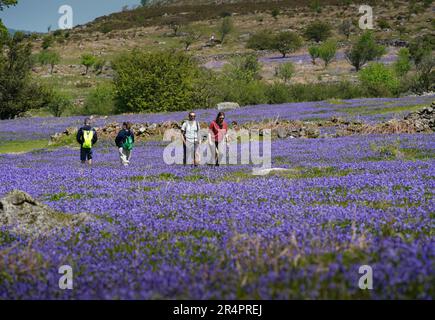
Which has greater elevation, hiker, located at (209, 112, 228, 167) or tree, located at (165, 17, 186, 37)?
tree, located at (165, 17, 186, 37)

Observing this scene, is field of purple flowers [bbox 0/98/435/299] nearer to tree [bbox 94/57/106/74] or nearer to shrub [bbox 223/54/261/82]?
shrub [bbox 223/54/261/82]

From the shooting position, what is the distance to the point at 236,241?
563 cm

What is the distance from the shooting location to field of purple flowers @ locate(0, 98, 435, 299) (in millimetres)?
4168

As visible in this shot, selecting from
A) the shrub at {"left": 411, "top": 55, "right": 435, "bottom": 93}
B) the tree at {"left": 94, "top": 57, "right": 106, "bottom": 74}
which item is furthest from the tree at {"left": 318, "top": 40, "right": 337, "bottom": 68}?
the tree at {"left": 94, "top": 57, "right": 106, "bottom": 74}

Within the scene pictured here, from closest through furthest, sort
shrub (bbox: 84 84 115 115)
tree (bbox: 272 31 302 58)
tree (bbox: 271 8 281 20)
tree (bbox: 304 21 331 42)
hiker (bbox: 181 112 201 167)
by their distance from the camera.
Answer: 1. hiker (bbox: 181 112 201 167)
2. shrub (bbox: 84 84 115 115)
3. tree (bbox: 272 31 302 58)
4. tree (bbox: 304 21 331 42)
5. tree (bbox: 271 8 281 20)

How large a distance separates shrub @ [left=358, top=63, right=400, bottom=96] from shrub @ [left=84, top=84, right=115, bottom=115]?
94.6 ft

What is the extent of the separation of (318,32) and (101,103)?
64980mm

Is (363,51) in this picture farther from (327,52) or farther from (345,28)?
(345,28)

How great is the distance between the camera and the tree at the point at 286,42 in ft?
323

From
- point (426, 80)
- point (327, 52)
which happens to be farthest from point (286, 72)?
point (426, 80)

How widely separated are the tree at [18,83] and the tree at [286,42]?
55279mm

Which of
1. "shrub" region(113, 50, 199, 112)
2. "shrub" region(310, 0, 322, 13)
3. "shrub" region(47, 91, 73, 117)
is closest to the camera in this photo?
"shrub" region(113, 50, 199, 112)
